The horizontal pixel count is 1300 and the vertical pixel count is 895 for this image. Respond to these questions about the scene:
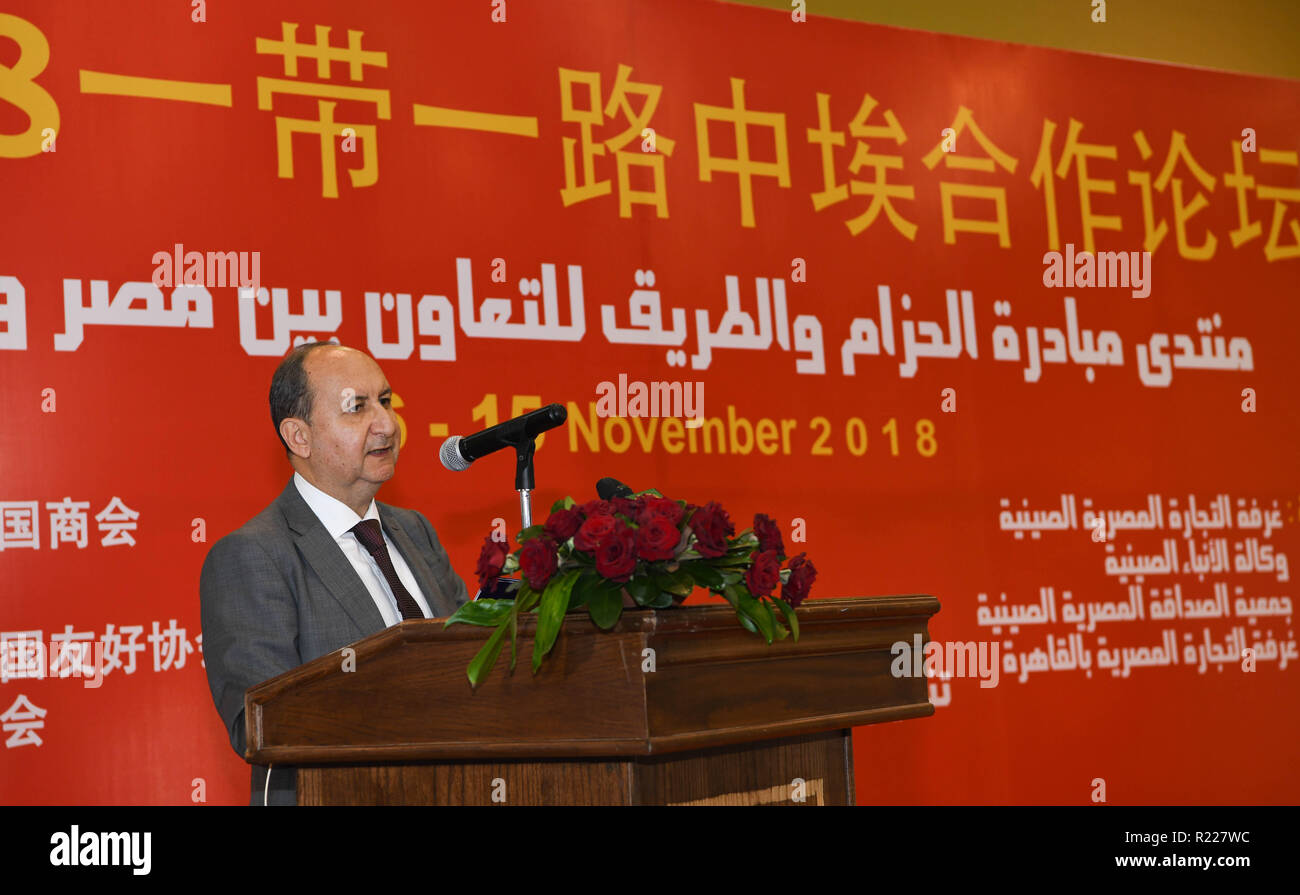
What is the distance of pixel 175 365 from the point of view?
10.5 feet

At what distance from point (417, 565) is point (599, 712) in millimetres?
971

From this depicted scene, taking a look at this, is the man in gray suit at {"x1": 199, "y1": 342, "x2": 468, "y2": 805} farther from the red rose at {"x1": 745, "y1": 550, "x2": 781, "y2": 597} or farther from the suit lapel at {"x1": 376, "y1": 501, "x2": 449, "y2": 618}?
the red rose at {"x1": 745, "y1": 550, "x2": 781, "y2": 597}

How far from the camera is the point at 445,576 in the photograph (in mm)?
2566

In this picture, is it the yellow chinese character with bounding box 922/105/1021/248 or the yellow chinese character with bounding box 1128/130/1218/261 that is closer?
the yellow chinese character with bounding box 922/105/1021/248

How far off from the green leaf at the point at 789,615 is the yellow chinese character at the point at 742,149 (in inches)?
94.1

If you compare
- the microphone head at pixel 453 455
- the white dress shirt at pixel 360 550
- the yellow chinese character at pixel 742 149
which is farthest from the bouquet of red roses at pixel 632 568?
the yellow chinese character at pixel 742 149

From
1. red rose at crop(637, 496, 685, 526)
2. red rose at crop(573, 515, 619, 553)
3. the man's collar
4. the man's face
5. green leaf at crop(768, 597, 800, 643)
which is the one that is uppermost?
the man's face

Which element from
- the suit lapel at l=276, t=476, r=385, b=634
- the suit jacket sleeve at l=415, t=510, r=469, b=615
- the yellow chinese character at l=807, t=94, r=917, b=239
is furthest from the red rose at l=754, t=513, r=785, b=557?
the yellow chinese character at l=807, t=94, r=917, b=239

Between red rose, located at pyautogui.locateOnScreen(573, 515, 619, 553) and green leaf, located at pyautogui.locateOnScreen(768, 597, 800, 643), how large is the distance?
9.9 inches

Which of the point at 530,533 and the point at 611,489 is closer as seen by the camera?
the point at 530,533

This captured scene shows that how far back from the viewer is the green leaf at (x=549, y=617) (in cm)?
157

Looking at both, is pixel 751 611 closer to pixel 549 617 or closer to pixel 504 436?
pixel 549 617

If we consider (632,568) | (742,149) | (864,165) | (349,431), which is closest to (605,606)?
(632,568)

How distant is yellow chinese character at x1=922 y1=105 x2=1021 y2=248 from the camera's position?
426 centimetres
